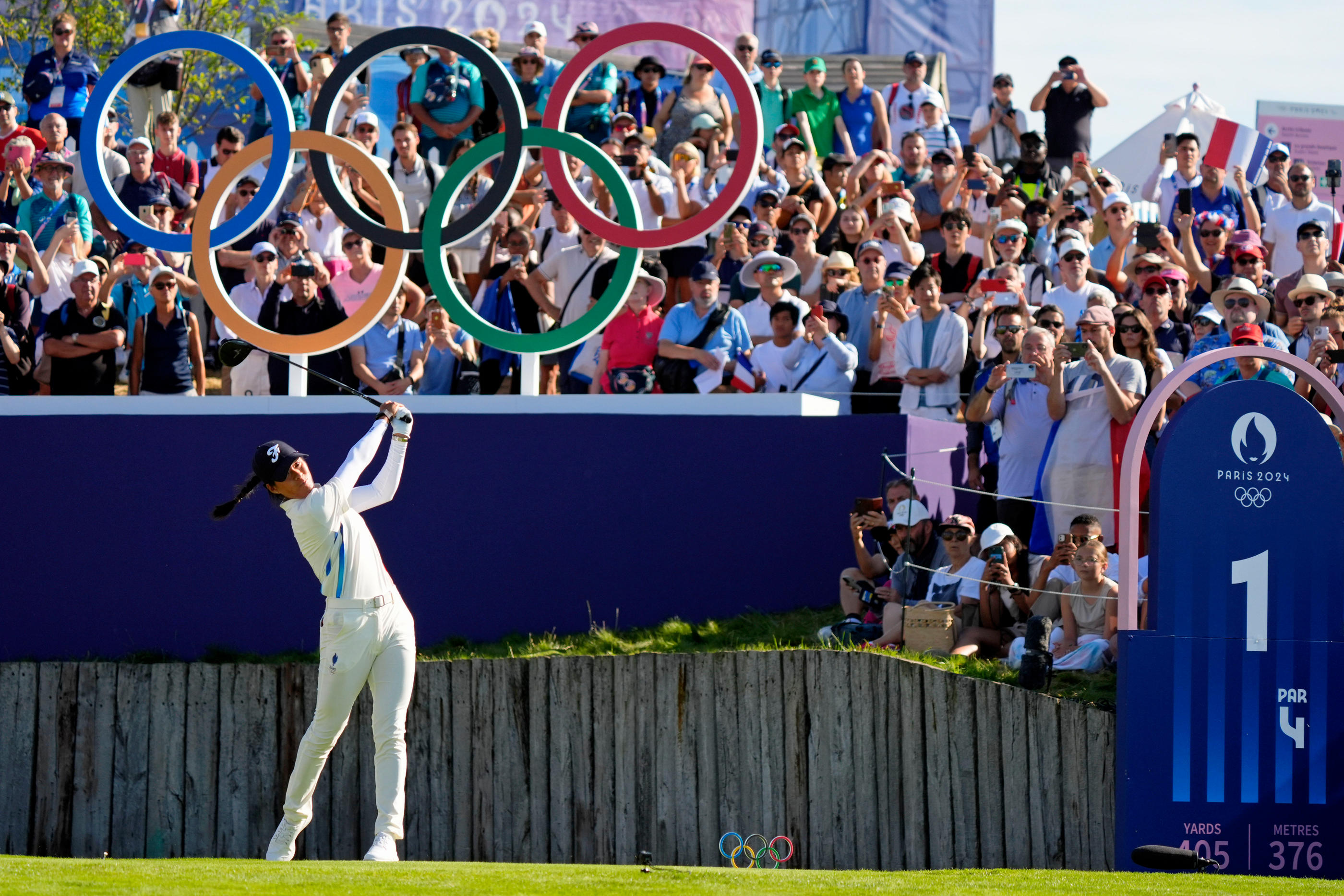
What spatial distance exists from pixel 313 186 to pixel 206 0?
957cm

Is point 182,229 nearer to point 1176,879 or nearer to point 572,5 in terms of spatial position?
point 1176,879

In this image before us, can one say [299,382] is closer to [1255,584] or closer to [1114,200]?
[1114,200]

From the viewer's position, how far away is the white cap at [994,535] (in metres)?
9.71

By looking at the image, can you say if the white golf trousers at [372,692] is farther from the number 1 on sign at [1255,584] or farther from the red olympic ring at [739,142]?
the number 1 on sign at [1255,584]

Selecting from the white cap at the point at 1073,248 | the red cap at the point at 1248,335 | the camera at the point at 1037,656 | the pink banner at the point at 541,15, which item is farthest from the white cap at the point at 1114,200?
the pink banner at the point at 541,15

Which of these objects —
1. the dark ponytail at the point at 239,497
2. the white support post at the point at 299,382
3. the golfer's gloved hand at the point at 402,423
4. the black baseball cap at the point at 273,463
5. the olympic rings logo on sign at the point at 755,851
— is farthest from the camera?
the white support post at the point at 299,382

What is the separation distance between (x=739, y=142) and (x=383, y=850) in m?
5.04

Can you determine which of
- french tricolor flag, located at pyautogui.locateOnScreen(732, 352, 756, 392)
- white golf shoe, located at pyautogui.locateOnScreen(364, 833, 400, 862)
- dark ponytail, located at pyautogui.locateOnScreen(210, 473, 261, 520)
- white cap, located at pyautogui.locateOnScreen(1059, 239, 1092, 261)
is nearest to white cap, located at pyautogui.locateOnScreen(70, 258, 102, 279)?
dark ponytail, located at pyautogui.locateOnScreen(210, 473, 261, 520)

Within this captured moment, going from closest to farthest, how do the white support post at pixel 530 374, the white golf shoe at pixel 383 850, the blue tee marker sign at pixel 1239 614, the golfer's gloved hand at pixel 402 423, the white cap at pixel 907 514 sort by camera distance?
the blue tee marker sign at pixel 1239 614, the white golf shoe at pixel 383 850, the golfer's gloved hand at pixel 402 423, the white cap at pixel 907 514, the white support post at pixel 530 374

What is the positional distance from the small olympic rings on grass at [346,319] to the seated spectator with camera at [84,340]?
0.80 m

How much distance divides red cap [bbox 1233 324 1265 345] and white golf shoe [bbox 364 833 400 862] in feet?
15.5

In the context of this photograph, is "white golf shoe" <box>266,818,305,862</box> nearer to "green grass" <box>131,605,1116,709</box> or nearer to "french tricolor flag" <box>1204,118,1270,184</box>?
"green grass" <box>131,605,1116,709</box>

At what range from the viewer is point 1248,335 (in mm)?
9195

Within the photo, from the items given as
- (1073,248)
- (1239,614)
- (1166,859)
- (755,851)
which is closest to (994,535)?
(1239,614)
